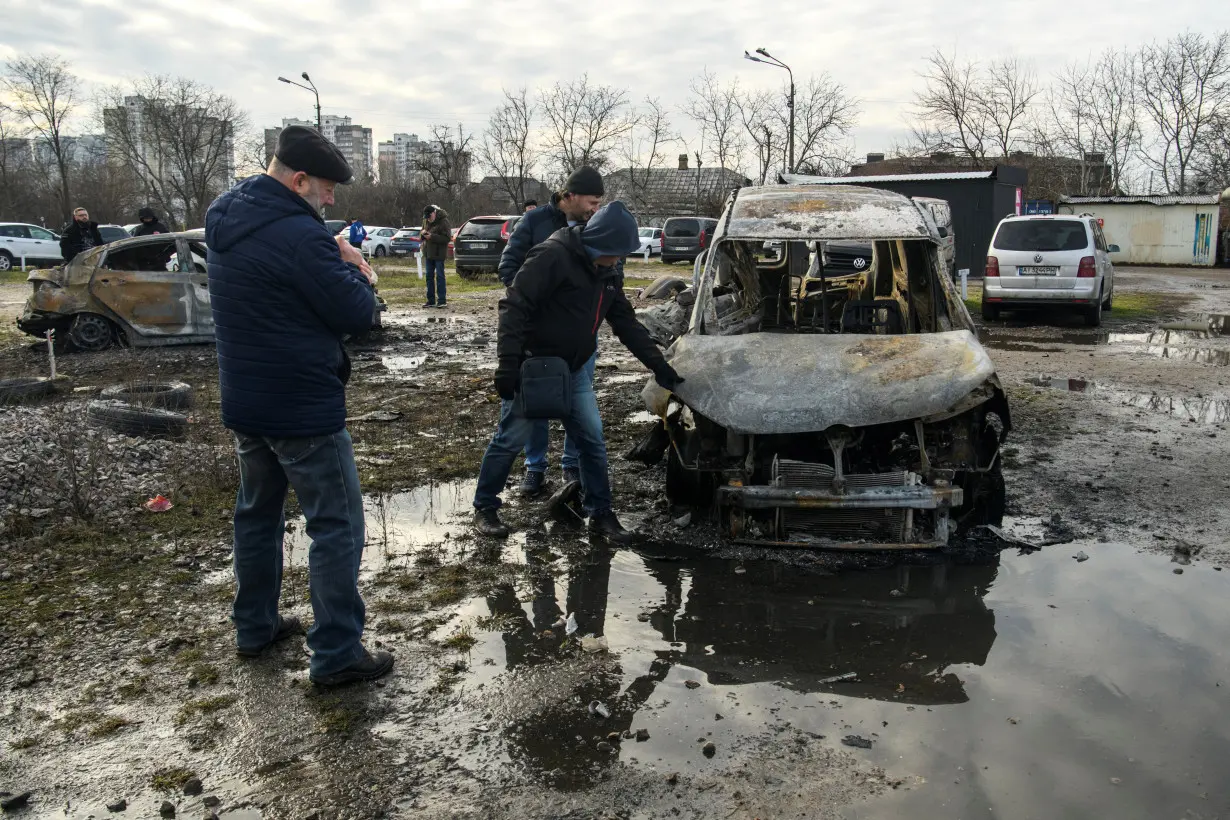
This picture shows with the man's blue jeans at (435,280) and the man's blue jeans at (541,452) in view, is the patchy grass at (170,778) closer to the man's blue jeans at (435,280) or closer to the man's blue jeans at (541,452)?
the man's blue jeans at (541,452)

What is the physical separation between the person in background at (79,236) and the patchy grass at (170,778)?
12523 mm

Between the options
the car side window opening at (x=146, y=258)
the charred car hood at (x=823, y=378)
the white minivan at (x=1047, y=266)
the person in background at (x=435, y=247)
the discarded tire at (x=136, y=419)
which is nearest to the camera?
the charred car hood at (x=823, y=378)

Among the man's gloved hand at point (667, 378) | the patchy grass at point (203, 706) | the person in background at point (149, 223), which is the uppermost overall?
the person in background at point (149, 223)

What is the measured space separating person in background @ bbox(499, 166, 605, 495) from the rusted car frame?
7.39 metres

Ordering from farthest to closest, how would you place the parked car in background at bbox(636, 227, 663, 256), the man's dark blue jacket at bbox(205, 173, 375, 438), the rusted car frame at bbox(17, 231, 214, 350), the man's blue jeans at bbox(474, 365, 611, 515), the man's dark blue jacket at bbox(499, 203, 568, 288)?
the parked car in background at bbox(636, 227, 663, 256)
the rusted car frame at bbox(17, 231, 214, 350)
the man's dark blue jacket at bbox(499, 203, 568, 288)
the man's blue jeans at bbox(474, 365, 611, 515)
the man's dark blue jacket at bbox(205, 173, 375, 438)

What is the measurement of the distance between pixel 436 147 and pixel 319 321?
5497 cm

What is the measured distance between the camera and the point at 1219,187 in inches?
1800

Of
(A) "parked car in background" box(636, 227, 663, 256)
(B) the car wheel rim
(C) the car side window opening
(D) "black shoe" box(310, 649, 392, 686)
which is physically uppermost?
(A) "parked car in background" box(636, 227, 663, 256)

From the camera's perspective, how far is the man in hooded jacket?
4809mm

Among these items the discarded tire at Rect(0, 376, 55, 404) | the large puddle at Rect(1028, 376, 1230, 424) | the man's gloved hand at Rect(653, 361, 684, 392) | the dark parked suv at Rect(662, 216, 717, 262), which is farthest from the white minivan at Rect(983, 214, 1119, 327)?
the dark parked suv at Rect(662, 216, 717, 262)

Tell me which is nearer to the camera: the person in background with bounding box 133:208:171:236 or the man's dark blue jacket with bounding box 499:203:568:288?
the man's dark blue jacket with bounding box 499:203:568:288

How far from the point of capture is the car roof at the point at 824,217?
236 inches

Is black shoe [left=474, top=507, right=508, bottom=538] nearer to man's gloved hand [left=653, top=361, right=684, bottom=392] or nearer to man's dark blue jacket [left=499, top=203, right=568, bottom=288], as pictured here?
man's gloved hand [left=653, top=361, right=684, bottom=392]

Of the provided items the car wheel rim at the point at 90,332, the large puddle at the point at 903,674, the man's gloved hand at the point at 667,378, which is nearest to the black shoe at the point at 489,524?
the large puddle at the point at 903,674
